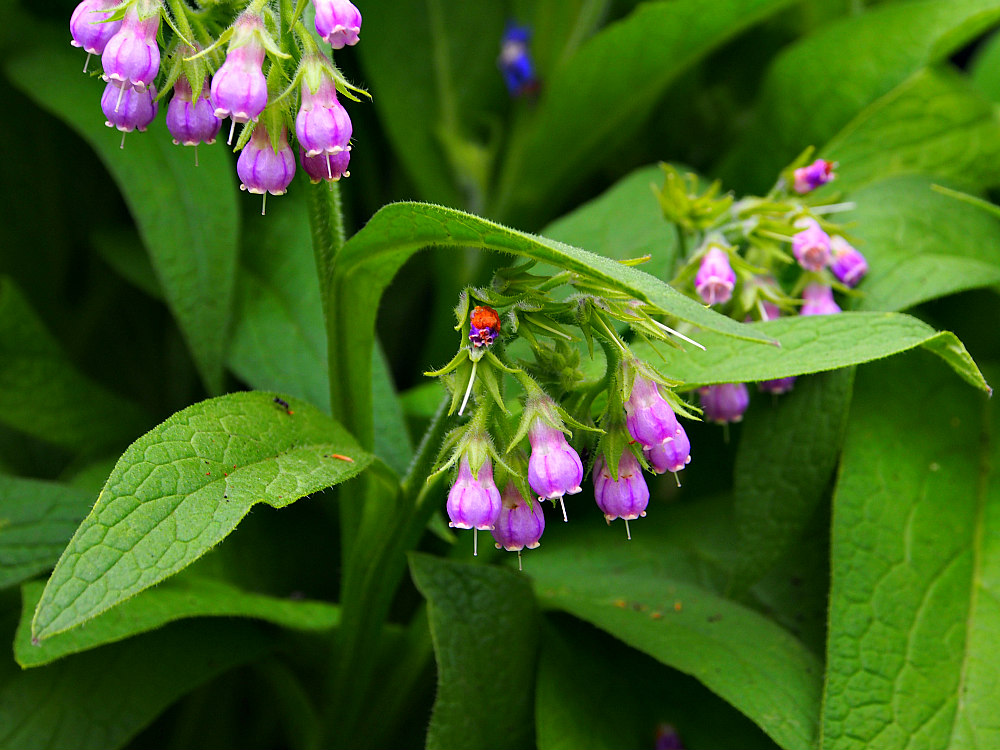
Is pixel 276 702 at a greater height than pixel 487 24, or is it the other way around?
pixel 487 24

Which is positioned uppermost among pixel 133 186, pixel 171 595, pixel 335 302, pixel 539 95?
pixel 539 95

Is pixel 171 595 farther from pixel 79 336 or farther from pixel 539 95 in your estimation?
pixel 539 95

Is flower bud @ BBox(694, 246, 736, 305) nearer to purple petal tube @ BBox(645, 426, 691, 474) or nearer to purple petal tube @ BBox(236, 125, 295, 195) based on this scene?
purple petal tube @ BBox(645, 426, 691, 474)

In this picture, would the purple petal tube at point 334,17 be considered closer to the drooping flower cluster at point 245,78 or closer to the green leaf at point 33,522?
the drooping flower cluster at point 245,78

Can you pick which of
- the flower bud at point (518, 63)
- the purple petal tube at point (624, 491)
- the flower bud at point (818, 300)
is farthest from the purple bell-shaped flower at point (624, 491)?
the flower bud at point (518, 63)

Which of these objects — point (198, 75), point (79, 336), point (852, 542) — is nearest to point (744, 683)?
Result: point (852, 542)

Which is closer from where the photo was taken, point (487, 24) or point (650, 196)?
A: point (650, 196)
